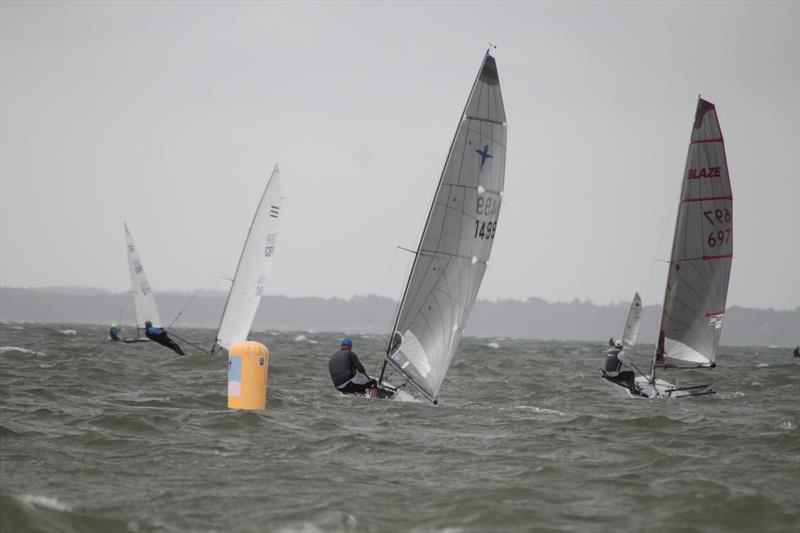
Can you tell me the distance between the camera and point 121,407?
1518cm

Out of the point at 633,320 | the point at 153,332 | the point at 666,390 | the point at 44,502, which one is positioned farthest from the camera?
the point at 633,320

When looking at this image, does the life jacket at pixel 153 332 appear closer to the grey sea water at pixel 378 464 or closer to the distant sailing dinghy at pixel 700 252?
the grey sea water at pixel 378 464

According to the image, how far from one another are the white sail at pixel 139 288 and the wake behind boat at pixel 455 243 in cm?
2820

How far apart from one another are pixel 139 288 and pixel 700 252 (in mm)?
29151

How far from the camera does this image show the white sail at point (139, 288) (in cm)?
4258

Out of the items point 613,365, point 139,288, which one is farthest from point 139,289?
point 613,365

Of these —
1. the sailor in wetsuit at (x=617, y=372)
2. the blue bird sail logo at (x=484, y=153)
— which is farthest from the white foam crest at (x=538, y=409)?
the blue bird sail logo at (x=484, y=153)

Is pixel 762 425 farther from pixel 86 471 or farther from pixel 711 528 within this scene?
pixel 86 471

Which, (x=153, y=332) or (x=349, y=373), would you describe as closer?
(x=349, y=373)

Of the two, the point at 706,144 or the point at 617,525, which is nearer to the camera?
the point at 617,525

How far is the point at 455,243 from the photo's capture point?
1692 cm

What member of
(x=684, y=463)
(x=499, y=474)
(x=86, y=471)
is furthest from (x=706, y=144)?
(x=86, y=471)

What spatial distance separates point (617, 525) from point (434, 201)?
31.3ft

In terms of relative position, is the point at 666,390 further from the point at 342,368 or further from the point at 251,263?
the point at 251,263
